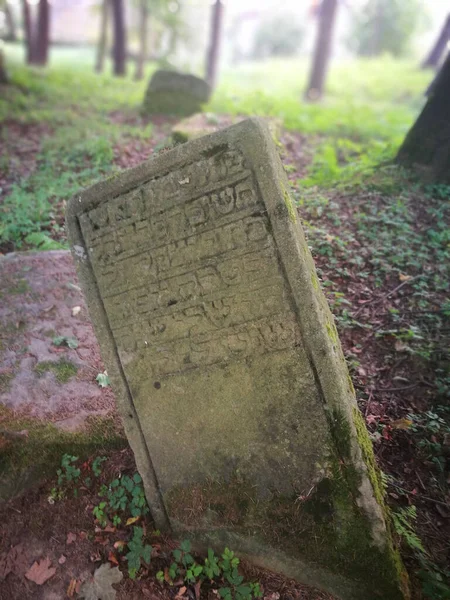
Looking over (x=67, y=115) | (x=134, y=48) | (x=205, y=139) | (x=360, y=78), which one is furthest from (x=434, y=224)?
(x=134, y=48)

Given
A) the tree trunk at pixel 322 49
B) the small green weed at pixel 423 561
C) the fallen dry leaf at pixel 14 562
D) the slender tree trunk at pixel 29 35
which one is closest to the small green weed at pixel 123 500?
the fallen dry leaf at pixel 14 562

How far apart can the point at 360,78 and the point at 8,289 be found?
15946mm

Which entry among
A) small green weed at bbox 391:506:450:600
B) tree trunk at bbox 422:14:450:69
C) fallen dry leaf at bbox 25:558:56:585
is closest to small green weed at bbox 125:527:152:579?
fallen dry leaf at bbox 25:558:56:585

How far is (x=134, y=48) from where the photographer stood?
77.9ft

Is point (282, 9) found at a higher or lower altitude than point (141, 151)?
higher

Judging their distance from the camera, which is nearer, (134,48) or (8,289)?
(8,289)

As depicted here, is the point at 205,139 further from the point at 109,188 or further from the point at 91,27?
the point at 91,27

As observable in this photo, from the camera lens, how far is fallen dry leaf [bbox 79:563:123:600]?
2.38 metres

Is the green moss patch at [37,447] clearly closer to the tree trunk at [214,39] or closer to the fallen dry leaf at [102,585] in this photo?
the fallen dry leaf at [102,585]

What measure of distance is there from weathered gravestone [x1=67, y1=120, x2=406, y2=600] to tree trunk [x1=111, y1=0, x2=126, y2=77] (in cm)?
1267

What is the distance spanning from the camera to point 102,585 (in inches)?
94.7

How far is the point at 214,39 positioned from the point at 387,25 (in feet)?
35.7

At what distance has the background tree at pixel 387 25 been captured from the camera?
1908 cm

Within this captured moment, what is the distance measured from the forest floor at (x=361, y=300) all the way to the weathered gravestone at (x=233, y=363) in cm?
30
